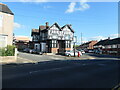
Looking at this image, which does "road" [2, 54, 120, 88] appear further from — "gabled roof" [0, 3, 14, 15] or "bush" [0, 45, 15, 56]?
"gabled roof" [0, 3, 14, 15]

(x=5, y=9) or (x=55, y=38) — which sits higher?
(x=5, y=9)

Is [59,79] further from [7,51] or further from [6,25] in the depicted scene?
[6,25]

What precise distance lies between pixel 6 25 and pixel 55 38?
73.4 ft

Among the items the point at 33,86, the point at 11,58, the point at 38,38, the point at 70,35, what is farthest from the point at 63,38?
the point at 33,86

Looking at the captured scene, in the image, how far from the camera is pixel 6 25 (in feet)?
78.8

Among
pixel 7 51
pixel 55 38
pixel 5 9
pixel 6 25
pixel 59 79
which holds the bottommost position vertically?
pixel 59 79

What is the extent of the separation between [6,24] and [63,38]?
2515cm

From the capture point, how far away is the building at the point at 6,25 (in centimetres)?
2333

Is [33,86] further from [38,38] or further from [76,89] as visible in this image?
[38,38]

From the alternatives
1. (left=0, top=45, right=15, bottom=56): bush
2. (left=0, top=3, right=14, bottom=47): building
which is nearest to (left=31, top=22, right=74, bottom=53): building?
(left=0, top=3, right=14, bottom=47): building

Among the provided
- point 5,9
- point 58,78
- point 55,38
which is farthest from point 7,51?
point 55,38

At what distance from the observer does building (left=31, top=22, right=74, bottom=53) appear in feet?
145

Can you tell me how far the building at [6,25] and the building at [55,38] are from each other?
65.8 ft

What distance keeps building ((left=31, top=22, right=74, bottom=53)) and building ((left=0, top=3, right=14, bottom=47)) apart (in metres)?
20.0
